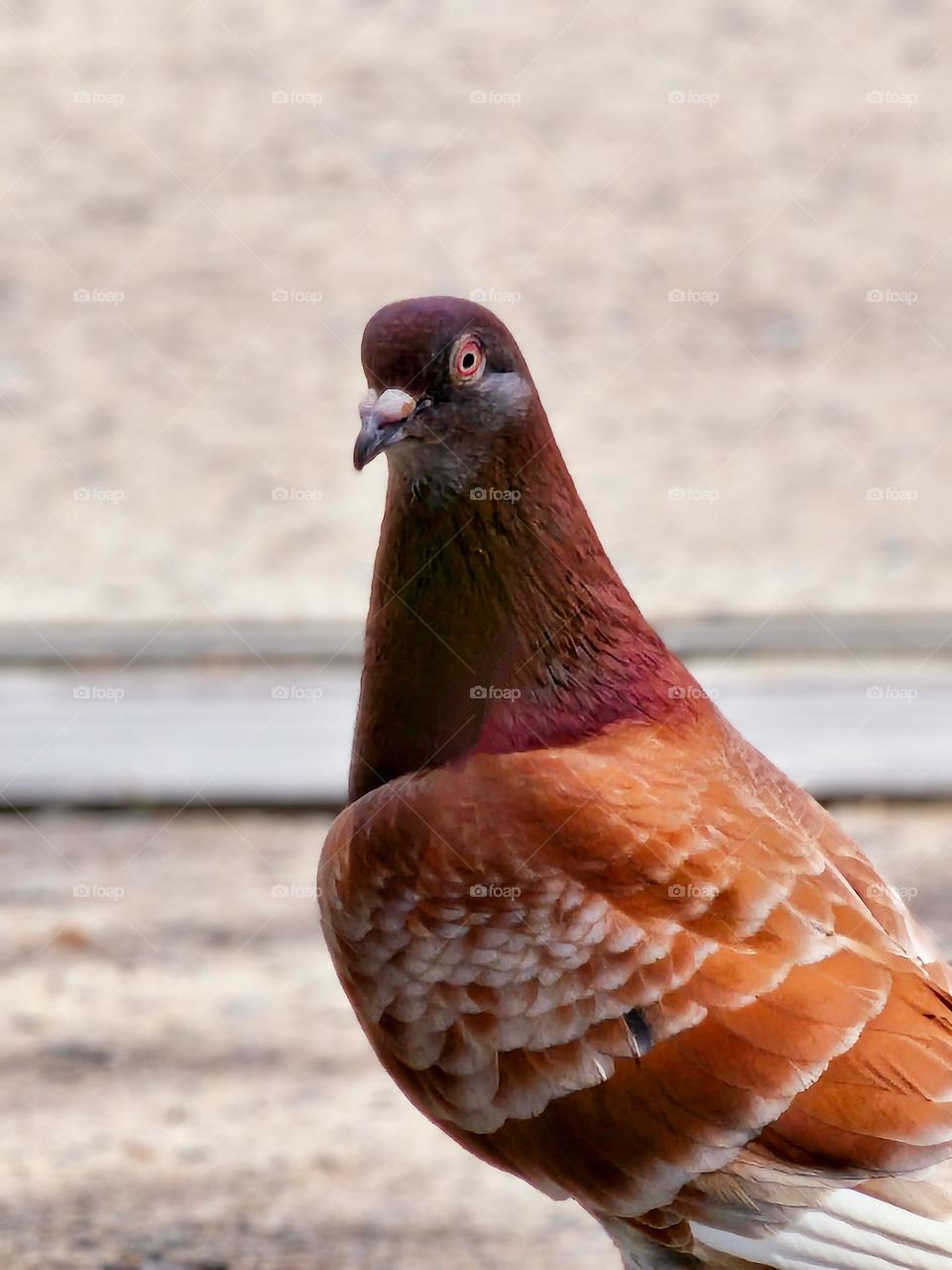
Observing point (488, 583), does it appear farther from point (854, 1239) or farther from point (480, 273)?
point (480, 273)

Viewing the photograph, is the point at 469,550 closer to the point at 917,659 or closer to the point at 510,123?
the point at 917,659

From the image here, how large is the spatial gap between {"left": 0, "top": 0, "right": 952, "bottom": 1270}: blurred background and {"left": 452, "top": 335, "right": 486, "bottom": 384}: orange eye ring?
1782 millimetres

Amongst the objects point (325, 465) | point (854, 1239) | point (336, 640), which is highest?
point (854, 1239)

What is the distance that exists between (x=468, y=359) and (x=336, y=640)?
361 centimetres

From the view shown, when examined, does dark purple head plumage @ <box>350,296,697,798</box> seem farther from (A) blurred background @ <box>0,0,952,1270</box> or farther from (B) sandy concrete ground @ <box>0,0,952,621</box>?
(B) sandy concrete ground @ <box>0,0,952,621</box>

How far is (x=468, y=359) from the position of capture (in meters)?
2.66

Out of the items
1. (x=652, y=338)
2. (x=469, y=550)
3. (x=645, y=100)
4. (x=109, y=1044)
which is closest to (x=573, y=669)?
(x=469, y=550)

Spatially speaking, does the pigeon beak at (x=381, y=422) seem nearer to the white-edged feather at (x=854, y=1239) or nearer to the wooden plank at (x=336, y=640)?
the white-edged feather at (x=854, y=1239)

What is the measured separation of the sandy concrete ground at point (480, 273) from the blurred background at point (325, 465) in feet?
0.08

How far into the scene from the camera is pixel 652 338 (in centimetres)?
826

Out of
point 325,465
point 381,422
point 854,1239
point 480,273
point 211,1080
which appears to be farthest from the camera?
point 480,273

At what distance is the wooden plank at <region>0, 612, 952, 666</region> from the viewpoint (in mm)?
6137

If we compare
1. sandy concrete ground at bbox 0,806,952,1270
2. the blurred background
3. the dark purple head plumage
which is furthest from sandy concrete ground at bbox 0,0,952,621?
the dark purple head plumage

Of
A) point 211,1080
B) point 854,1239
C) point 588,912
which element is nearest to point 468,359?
point 588,912
